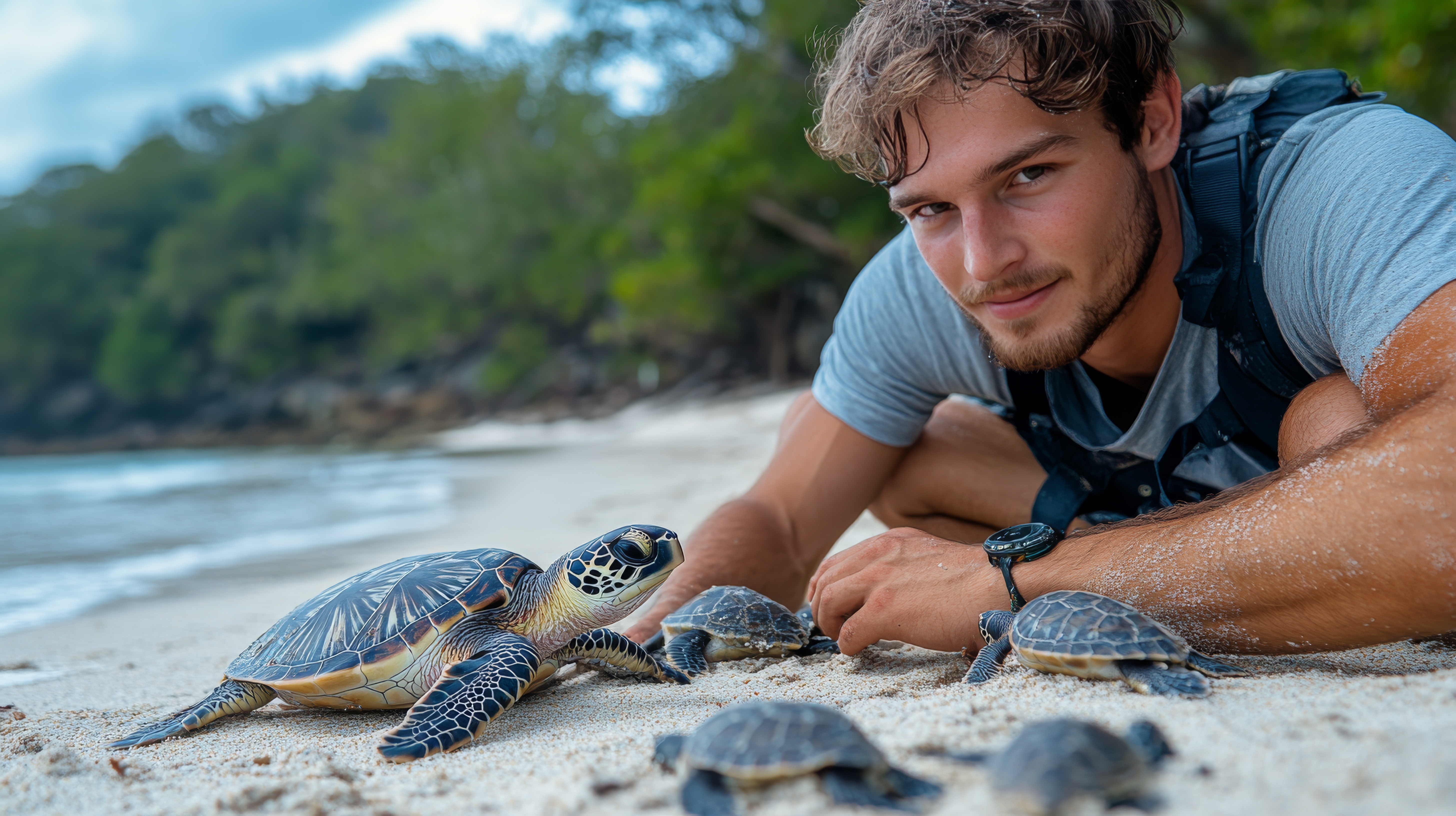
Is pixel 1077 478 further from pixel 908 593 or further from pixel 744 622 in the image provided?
pixel 744 622

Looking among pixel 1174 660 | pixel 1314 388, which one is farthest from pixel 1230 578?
pixel 1314 388

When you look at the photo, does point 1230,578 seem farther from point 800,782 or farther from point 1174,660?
point 800,782

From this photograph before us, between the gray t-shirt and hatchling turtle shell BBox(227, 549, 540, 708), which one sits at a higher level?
the gray t-shirt

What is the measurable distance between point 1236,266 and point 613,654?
1.81 m

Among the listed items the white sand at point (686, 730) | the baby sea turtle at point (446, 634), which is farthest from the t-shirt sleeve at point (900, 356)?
the baby sea turtle at point (446, 634)

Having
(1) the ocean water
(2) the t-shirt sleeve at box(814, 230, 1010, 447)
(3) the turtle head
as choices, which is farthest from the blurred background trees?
(1) the ocean water

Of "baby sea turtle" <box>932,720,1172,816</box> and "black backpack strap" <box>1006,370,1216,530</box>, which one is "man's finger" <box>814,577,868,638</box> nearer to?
"black backpack strap" <box>1006,370,1216,530</box>

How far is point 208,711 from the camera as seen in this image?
2135 mm

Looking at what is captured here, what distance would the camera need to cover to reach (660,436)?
15.4 metres

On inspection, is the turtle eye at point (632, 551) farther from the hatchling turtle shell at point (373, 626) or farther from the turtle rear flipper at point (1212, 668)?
the turtle rear flipper at point (1212, 668)

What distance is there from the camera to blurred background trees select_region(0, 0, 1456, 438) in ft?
48.6

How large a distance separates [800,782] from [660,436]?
14.2 metres

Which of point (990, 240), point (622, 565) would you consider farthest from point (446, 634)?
point (990, 240)

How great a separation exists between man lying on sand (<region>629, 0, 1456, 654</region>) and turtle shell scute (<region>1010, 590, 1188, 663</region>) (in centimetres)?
13
